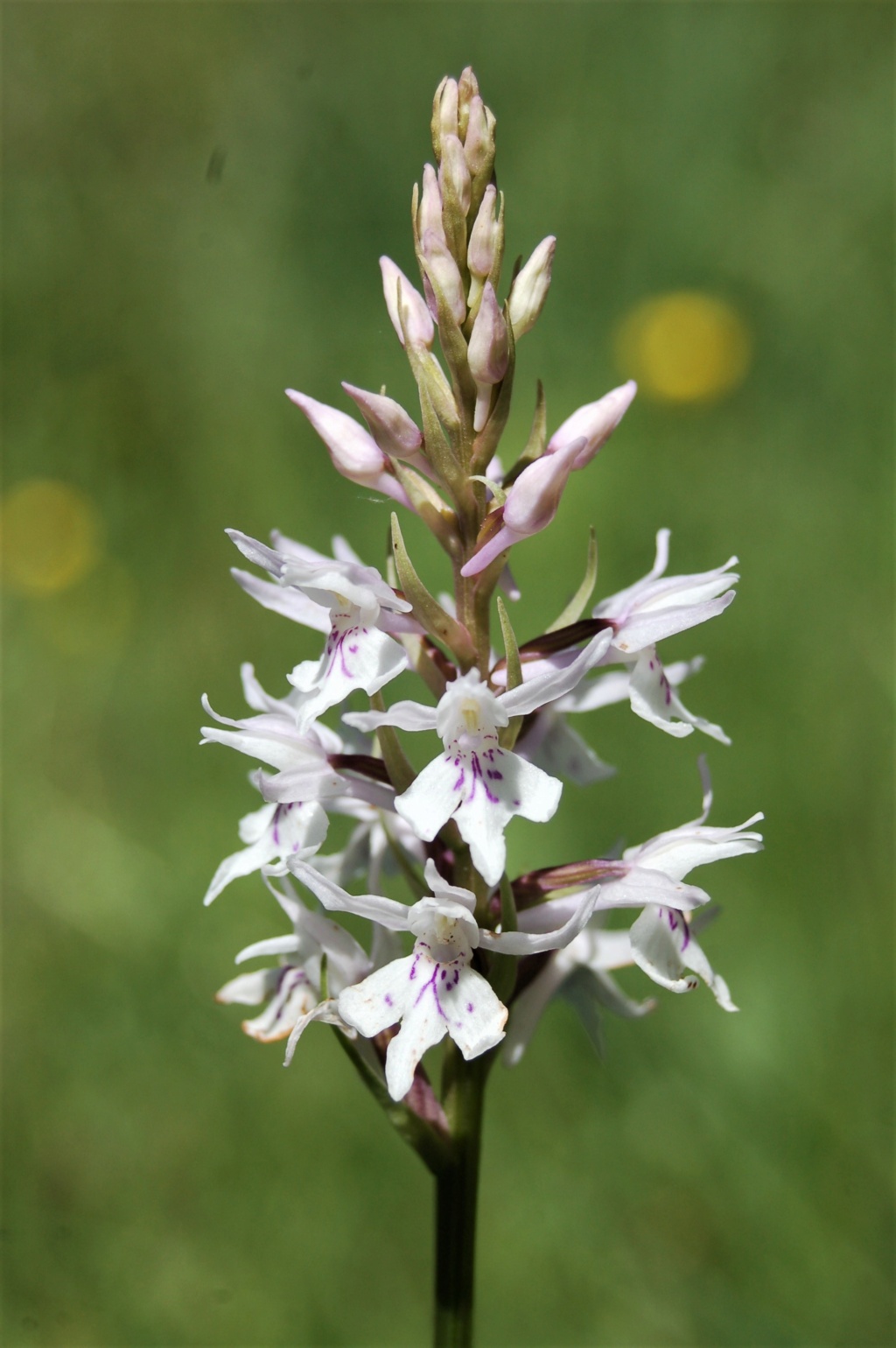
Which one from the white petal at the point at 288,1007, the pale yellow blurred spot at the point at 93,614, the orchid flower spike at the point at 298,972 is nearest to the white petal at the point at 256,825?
the orchid flower spike at the point at 298,972

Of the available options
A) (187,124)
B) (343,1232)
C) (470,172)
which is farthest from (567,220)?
(343,1232)

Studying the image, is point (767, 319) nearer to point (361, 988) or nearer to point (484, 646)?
point (484, 646)

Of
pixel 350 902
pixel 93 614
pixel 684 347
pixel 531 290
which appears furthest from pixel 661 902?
pixel 684 347

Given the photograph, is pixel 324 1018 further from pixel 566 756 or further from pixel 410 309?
pixel 410 309

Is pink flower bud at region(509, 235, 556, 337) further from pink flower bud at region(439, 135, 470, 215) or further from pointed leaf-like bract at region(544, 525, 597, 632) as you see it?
pointed leaf-like bract at region(544, 525, 597, 632)

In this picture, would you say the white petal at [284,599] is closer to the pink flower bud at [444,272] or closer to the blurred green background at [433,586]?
the pink flower bud at [444,272]

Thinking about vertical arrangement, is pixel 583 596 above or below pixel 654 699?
above
